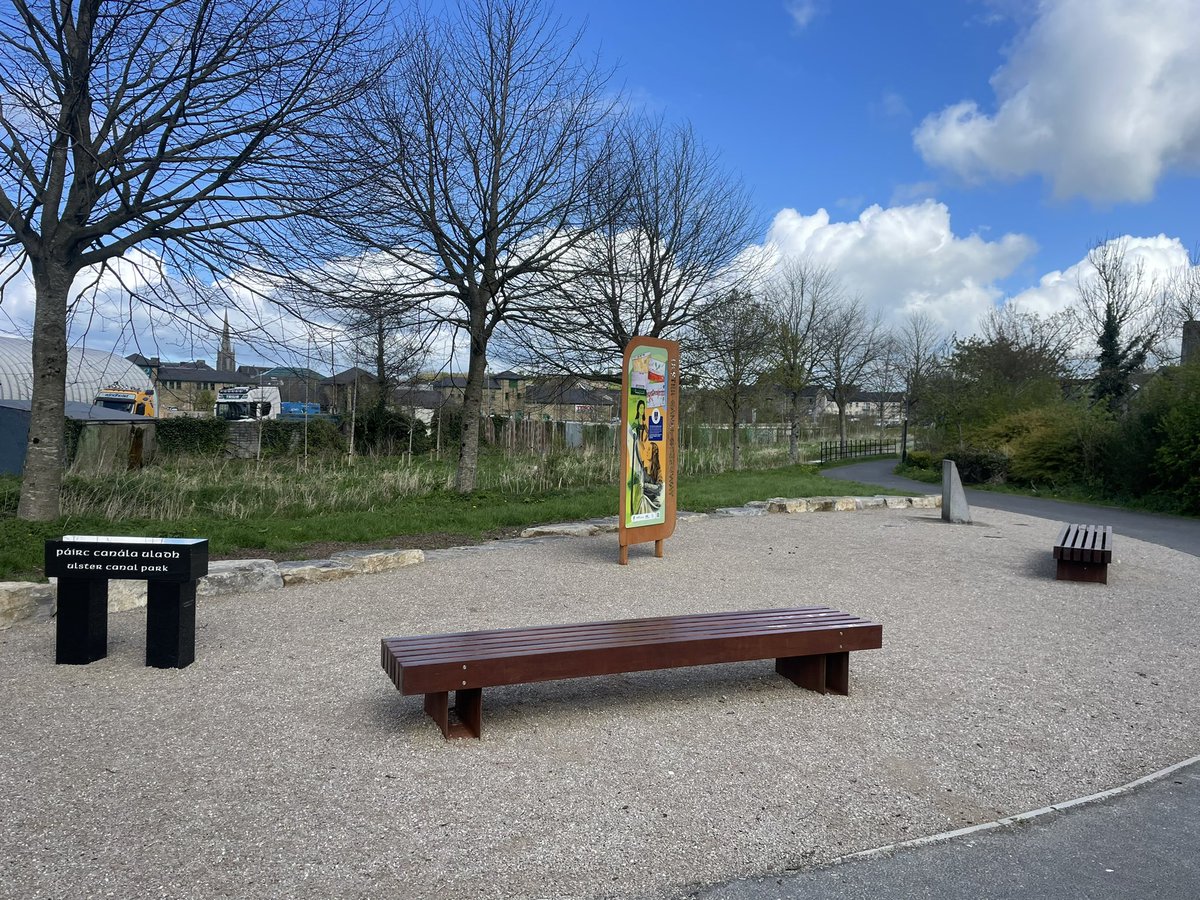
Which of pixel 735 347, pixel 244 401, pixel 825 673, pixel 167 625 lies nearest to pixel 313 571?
pixel 167 625

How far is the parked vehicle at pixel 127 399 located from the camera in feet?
107

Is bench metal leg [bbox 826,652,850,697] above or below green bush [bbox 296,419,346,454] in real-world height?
below

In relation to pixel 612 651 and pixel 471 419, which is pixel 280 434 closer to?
pixel 471 419

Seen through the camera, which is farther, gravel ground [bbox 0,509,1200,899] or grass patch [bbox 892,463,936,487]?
grass patch [bbox 892,463,936,487]

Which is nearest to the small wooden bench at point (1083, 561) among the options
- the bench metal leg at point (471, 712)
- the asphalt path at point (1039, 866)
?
the asphalt path at point (1039, 866)

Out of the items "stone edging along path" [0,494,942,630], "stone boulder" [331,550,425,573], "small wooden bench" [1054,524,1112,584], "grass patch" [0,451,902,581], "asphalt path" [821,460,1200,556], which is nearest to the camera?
"stone edging along path" [0,494,942,630]

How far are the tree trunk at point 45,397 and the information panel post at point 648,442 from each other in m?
5.88

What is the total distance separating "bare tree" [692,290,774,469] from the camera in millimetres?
21844

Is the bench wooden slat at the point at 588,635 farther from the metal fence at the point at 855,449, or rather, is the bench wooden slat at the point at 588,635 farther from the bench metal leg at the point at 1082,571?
the metal fence at the point at 855,449

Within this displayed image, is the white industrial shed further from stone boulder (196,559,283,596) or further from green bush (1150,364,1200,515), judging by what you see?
green bush (1150,364,1200,515)

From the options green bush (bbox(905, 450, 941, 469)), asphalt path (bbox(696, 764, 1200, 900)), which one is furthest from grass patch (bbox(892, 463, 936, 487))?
asphalt path (bbox(696, 764, 1200, 900))

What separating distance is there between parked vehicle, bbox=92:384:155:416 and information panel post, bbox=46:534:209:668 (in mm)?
29505

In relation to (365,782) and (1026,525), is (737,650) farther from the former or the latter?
(1026,525)

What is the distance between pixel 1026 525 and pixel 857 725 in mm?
11117
